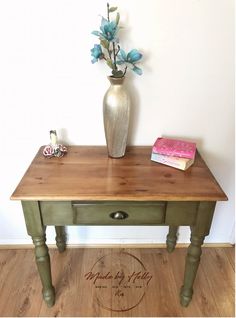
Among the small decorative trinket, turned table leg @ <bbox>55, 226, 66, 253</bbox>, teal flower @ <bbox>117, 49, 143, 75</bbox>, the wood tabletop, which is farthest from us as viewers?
turned table leg @ <bbox>55, 226, 66, 253</bbox>

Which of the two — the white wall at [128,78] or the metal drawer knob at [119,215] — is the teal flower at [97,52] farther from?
the metal drawer knob at [119,215]

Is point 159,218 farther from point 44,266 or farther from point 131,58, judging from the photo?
point 131,58

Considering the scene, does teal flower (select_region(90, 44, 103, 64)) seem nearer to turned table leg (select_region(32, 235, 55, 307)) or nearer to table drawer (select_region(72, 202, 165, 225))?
table drawer (select_region(72, 202, 165, 225))

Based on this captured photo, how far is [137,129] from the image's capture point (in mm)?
1409

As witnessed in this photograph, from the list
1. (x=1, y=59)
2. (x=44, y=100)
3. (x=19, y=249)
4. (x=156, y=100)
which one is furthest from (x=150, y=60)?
(x=19, y=249)

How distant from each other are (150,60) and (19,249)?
1.37 metres

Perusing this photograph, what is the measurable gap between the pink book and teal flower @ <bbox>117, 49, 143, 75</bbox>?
34 cm

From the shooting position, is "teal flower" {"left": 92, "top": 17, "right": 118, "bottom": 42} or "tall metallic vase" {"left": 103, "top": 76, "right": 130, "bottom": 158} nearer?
"teal flower" {"left": 92, "top": 17, "right": 118, "bottom": 42}

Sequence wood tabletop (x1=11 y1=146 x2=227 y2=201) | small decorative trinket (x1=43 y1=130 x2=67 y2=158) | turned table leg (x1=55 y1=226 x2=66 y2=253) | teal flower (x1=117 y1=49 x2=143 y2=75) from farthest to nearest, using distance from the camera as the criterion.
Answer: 1. turned table leg (x1=55 y1=226 x2=66 y2=253)
2. small decorative trinket (x1=43 y1=130 x2=67 y2=158)
3. teal flower (x1=117 y1=49 x2=143 y2=75)
4. wood tabletop (x1=11 y1=146 x2=227 y2=201)

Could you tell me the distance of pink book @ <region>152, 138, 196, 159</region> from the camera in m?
1.22

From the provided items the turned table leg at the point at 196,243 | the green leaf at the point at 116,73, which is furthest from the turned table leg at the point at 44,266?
the green leaf at the point at 116,73

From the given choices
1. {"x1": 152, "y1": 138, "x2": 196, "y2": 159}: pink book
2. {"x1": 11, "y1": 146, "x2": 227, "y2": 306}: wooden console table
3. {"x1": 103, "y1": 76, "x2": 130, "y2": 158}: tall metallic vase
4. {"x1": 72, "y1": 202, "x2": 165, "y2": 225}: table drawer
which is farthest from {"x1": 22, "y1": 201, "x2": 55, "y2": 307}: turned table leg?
{"x1": 152, "y1": 138, "x2": 196, "y2": 159}: pink book

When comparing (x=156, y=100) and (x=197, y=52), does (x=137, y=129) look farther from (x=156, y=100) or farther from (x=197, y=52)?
(x=197, y=52)

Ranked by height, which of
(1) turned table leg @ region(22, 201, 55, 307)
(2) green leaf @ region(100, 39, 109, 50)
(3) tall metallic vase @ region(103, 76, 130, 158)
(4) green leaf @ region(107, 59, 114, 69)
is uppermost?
(2) green leaf @ region(100, 39, 109, 50)
